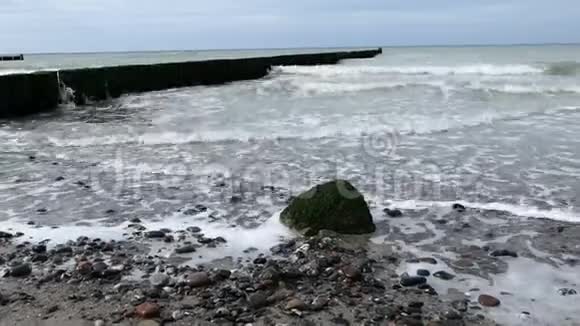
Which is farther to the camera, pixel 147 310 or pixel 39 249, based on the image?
pixel 39 249

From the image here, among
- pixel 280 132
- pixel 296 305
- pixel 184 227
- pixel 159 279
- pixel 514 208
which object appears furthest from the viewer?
pixel 280 132

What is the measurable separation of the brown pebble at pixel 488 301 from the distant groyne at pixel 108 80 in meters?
15.7

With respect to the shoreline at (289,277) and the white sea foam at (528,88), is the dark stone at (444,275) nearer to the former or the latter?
the shoreline at (289,277)

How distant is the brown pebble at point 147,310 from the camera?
3434 millimetres

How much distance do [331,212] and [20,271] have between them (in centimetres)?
261

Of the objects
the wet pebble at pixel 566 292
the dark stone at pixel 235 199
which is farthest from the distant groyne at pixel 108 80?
the wet pebble at pixel 566 292

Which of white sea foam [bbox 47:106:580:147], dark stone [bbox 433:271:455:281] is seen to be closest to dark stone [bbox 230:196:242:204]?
dark stone [bbox 433:271:455:281]

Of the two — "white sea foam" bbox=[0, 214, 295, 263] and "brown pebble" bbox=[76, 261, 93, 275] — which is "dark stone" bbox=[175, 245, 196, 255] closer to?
"white sea foam" bbox=[0, 214, 295, 263]

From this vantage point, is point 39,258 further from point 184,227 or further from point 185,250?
point 184,227

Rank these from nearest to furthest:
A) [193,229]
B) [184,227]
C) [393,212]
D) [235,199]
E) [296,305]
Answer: [296,305], [193,229], [184,227], [393,212], [235,199]

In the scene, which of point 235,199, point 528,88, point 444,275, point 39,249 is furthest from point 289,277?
point 528,88

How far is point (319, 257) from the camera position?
4363 millimetres

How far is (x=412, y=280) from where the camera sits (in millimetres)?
3969

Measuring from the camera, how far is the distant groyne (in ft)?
54.6
